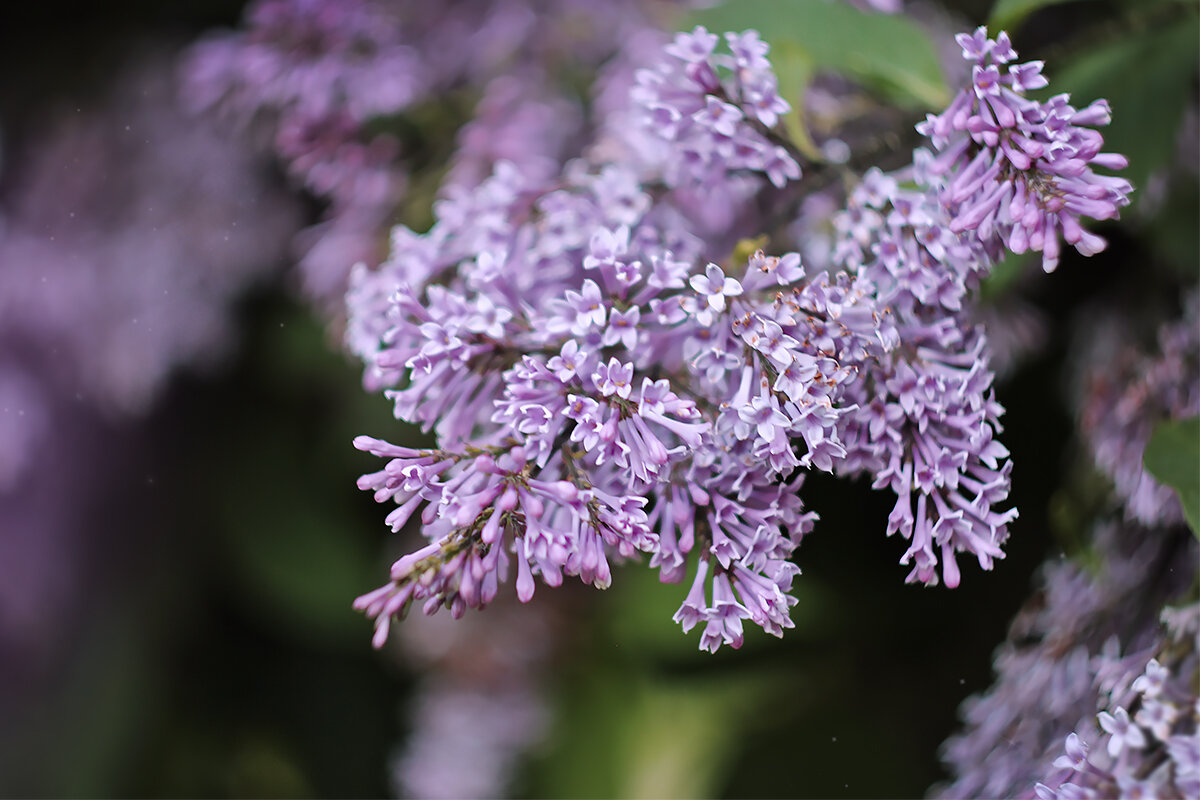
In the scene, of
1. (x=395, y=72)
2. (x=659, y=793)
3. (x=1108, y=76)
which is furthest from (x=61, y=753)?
(x=1108, y=76)

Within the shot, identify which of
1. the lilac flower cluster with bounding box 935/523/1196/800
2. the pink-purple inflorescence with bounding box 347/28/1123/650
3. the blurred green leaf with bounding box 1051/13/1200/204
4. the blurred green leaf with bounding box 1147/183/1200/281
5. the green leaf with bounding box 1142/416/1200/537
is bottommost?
the lilac flower cluster with bounding box 935/523/1196/800

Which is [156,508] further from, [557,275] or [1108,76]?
[1108,76]

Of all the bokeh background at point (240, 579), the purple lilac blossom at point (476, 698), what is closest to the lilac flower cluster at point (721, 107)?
the bokeh background at point (240, 579)

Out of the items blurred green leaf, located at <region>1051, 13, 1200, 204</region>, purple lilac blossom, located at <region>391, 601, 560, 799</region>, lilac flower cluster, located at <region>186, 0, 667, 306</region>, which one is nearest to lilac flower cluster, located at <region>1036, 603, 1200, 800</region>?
blurred green leaf, located at <region>1051, 13, 1200, 204</region>

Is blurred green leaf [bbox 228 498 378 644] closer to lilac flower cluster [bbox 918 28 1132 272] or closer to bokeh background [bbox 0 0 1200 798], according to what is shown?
bokeh background [bbox 0 0 1200 798]

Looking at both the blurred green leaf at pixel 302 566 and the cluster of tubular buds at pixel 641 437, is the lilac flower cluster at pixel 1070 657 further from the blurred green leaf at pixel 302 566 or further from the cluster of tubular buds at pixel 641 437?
the blurred green leaf at pixel 302 566

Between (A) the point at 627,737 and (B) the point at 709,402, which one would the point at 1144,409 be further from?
(A) the point at 627,737
